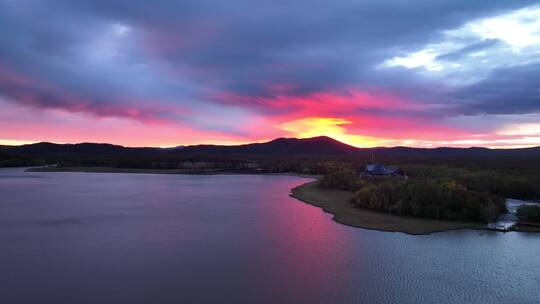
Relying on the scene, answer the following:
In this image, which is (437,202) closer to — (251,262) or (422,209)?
(422,209)

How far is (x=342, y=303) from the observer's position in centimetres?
1088

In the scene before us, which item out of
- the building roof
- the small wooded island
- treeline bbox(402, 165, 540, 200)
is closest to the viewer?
the small wooded island

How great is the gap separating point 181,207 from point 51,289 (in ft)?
56.7

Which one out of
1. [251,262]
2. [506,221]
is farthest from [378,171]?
[251,262]

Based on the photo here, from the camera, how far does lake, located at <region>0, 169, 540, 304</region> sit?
11484 millimetres

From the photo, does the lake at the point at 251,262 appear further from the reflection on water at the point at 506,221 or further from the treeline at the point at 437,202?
the treeline at the point at 437,202

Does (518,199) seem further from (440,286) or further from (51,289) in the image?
(51,289)

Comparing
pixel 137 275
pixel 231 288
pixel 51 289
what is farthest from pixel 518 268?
pixel 51 289

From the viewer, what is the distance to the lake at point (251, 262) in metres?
11.5

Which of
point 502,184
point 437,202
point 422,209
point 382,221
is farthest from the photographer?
point 502,184

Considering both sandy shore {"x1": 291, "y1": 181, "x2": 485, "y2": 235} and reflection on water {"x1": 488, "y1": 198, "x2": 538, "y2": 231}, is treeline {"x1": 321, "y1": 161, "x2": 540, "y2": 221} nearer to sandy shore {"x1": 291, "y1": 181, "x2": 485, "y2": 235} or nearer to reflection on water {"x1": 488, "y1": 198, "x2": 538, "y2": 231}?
reflection on water {"x1": 488, "y1": 198, "x2": 538, "y2": 231}

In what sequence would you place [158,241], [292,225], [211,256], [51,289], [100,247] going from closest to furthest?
[51,289]
[211,256]
[100,247]
[158,241]
[292,225]

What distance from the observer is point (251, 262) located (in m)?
14.5

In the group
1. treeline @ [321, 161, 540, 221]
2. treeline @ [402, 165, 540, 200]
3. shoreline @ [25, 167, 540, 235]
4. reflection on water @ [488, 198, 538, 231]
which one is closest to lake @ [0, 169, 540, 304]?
shoreline @ [25, 167, 540, 235]
